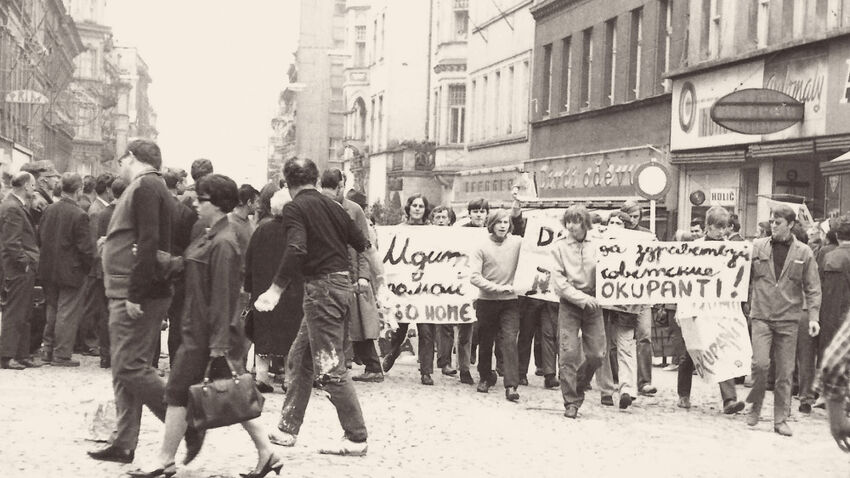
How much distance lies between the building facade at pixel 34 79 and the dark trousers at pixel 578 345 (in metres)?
26.8

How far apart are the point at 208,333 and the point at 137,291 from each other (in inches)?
21.0

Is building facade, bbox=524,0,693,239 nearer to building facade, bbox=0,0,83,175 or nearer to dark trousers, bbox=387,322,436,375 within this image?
dark trousers, bbox=387,322,436,375

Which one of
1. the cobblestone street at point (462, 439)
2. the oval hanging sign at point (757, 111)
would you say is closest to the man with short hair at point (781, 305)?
the cobblestone street at point (462, 439)

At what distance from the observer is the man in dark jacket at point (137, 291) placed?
30.7ft

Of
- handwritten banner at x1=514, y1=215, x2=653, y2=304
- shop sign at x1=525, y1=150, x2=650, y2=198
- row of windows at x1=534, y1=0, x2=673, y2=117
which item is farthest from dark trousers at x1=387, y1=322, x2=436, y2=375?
row of windows at x1=534, y1=0, x2=673, y2=117

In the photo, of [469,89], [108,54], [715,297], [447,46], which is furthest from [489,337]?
[108,54]

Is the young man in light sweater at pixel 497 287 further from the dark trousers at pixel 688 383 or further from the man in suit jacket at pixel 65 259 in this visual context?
the man in suit jacket at pixel 65 259

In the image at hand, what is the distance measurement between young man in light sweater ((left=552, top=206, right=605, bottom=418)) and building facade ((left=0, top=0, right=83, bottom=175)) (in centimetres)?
2661

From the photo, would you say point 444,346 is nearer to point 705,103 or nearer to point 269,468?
point 269,468

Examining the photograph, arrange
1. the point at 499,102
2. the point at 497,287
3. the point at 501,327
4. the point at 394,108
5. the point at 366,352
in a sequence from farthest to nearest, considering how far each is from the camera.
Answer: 1. the point at 394,108
2. the point at 499,102
3. the point at 366,352
4. the point at 501,327
5. the point at 497,287

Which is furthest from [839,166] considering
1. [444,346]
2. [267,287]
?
[267,287]

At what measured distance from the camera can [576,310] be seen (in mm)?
13797

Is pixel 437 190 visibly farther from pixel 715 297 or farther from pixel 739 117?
pixel 715 297

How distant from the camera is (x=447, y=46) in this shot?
60.4 metres
